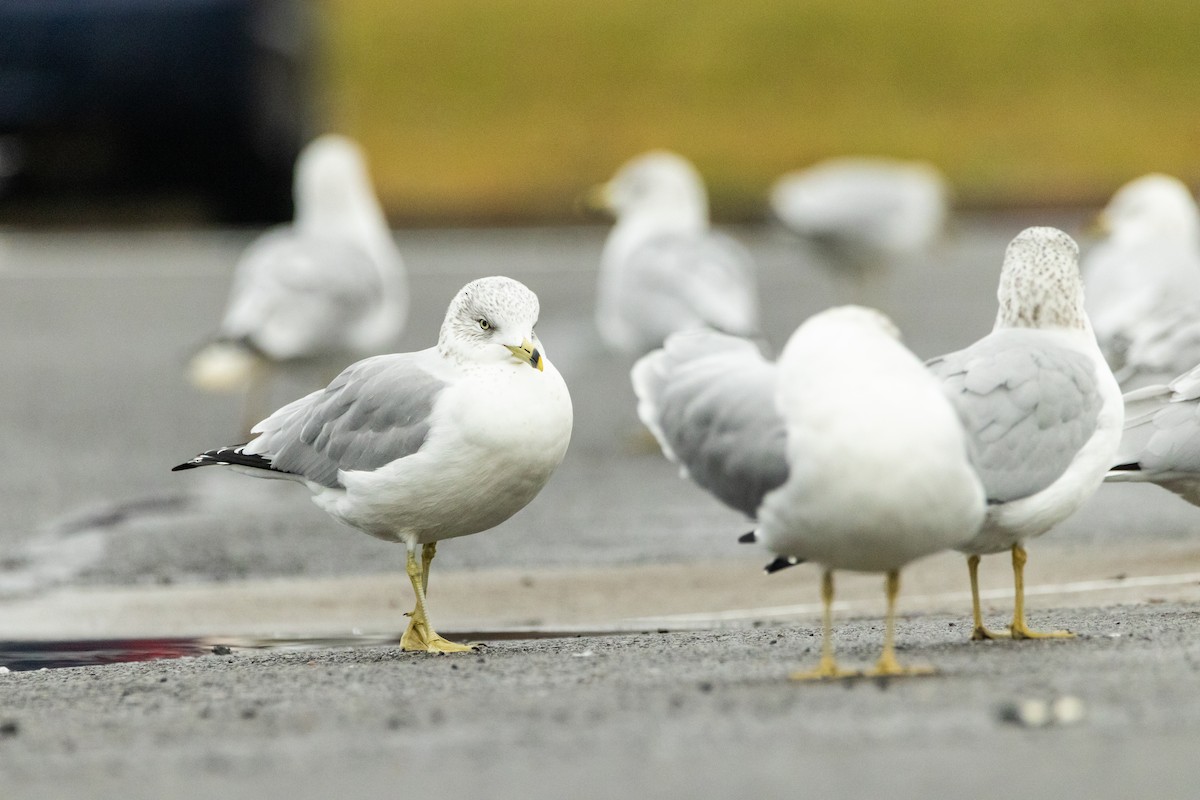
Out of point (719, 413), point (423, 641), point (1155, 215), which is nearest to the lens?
point (719, 413)

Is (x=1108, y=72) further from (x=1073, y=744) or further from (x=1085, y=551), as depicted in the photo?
(x=1073, y=744)

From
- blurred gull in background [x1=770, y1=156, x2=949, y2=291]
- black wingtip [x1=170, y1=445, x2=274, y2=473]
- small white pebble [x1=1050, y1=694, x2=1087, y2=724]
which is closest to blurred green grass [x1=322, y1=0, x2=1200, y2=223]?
blurred gull in background [x1=770, y1=156, x2=949, y2=291]

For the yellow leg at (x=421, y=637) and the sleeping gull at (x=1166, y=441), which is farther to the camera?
the sleeping gull at (x=1166, y=441)

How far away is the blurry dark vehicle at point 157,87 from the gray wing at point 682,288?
828cm

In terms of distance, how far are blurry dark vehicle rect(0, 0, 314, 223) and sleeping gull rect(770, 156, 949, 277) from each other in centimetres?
607

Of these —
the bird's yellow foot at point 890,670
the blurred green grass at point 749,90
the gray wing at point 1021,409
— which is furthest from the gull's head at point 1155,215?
the blurred green grass at point 749,90

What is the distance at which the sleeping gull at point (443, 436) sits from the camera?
239 inches

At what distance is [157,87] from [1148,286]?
493 inches

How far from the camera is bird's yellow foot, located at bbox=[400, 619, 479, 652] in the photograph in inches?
245

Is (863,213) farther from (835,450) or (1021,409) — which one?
(835,450)

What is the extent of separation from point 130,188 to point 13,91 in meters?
4.02

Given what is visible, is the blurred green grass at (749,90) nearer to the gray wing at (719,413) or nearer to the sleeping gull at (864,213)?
the sleeping gull at (864,213)

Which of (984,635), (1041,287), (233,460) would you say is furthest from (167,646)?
(1041,287)

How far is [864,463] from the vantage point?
4.87 m
